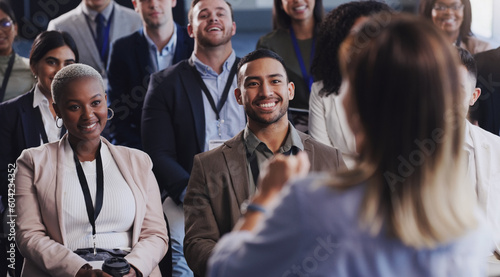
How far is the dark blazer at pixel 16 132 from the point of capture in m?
3.10

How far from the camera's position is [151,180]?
2.70 metres

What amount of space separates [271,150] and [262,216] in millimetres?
1433

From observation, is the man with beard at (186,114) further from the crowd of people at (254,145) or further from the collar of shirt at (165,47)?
the collar of shirt at (165,47)

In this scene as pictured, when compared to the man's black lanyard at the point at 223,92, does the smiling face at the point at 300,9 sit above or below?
above

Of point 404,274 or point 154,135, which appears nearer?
point 404,274

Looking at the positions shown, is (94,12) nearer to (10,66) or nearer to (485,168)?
(10,66)

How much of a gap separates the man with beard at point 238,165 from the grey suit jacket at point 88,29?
4.83ft

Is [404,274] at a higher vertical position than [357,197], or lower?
lower

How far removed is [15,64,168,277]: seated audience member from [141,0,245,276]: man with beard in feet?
1.44

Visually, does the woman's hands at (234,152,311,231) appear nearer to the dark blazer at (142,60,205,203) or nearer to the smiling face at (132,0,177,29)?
the dark blazer at (142,60,205,203)

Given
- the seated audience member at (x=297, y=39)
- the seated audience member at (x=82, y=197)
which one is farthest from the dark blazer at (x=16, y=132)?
the seated audience member at (x=297, y=39)

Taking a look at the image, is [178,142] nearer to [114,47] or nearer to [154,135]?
[154,135]

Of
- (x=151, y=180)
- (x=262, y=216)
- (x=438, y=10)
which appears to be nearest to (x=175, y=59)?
(x=151, y=180)

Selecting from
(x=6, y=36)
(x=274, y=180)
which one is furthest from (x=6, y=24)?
(x=274, y=180)
